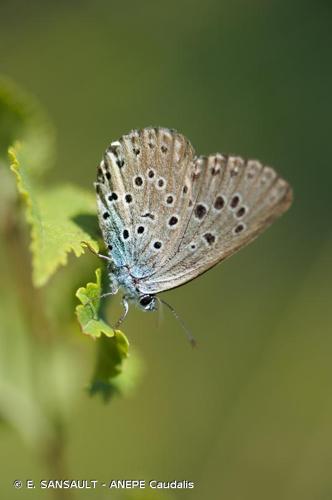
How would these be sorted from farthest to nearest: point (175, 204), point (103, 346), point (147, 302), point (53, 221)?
point (147, 302)
point (175, 204)
point (103, 346)
point (53, 221)

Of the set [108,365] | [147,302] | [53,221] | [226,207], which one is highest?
[226,207]

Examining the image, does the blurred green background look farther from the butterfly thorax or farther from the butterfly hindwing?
the butterfly hindwing

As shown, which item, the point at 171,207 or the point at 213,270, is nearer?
the point at 171,207

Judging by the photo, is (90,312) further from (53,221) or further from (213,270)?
(213,270)

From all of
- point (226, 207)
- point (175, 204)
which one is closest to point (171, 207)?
point (175, 204)

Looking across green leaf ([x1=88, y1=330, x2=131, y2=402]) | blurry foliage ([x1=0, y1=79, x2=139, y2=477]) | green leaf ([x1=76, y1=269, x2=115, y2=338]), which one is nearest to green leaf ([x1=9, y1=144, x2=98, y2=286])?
blurry foliage ([x1=0, y1=79, x2=139, y2=477])

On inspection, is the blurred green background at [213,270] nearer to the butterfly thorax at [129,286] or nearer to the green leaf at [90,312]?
the butterfly thorax at [129,286]

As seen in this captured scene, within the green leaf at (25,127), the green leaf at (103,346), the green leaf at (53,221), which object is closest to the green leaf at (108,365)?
the green leaf at (103,346)
